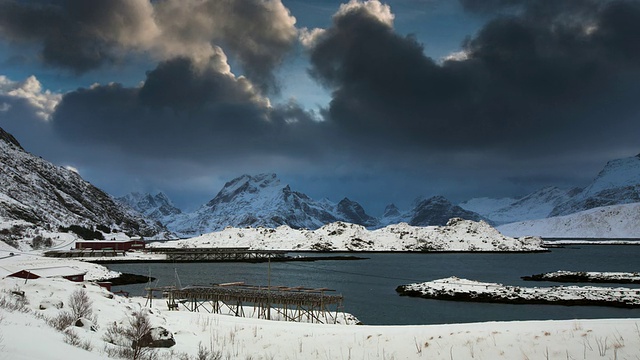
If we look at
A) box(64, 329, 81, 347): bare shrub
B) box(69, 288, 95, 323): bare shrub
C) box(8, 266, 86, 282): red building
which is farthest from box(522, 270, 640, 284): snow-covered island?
box(64, 329, 81, 347): bare shrub

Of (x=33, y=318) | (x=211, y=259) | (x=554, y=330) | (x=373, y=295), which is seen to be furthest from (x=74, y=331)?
(x=211, y=259)

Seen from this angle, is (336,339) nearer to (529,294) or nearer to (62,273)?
(529,294)

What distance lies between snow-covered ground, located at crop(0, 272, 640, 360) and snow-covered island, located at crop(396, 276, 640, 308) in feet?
145

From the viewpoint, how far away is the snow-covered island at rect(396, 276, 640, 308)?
57.2m

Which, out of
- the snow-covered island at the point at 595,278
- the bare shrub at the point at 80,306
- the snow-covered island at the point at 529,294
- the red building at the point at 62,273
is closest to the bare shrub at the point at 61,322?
the bare shrub at the point at 80,306

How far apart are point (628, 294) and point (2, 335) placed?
69568 mm

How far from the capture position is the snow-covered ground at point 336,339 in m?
14.1

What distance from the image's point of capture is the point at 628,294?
192 ft

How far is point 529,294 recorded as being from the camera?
6212 cm

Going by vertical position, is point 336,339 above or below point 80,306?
below

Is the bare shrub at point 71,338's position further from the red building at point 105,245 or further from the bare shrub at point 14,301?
the red building at point 105,245

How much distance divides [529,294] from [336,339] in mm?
50320

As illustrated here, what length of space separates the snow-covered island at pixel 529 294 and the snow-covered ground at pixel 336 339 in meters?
44.2

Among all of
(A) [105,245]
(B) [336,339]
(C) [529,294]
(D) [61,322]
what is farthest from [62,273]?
(A) [105,245]
